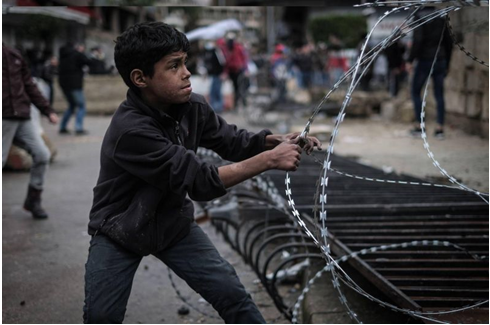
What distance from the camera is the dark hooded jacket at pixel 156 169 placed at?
2334 millimetres

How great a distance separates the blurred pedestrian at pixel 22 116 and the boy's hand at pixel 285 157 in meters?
3.70

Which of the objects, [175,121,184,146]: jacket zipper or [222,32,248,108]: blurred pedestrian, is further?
[222,32,248,108]: blurred pedestrian

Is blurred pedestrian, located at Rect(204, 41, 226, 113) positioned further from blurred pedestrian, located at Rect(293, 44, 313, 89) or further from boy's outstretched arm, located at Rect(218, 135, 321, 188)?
boy's outstretched arm, located at Rect(218, 135, 321, 188)

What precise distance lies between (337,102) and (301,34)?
34.8 m

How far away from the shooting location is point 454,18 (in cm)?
913

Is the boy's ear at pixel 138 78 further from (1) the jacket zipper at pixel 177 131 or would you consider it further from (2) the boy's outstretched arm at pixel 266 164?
(2) the boy's outstretched arm at pixel 266 164

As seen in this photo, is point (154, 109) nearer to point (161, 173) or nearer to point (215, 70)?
point (161, 173)

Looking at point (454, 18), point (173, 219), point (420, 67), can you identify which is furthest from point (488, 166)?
point (173, 219)

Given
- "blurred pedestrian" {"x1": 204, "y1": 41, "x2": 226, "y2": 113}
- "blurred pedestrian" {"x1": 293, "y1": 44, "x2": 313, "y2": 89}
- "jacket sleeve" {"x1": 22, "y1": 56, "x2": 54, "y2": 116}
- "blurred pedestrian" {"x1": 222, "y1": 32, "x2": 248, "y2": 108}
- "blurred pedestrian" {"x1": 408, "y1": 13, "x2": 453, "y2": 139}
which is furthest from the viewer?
"blurred pedestrian" {"x1": 293, "y1": 44, "x2": 313, "y2": 89}

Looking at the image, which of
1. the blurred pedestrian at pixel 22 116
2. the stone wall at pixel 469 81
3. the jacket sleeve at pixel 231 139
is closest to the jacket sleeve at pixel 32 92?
the blurred pedestrian at pixel 22 116

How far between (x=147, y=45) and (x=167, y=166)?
17.7 inches

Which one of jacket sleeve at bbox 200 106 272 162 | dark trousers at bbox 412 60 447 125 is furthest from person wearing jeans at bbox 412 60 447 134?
jacket sleeve at bbox 200 106 272 162

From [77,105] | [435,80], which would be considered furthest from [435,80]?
[77,105]

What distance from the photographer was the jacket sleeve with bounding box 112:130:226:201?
2316 millimetres
